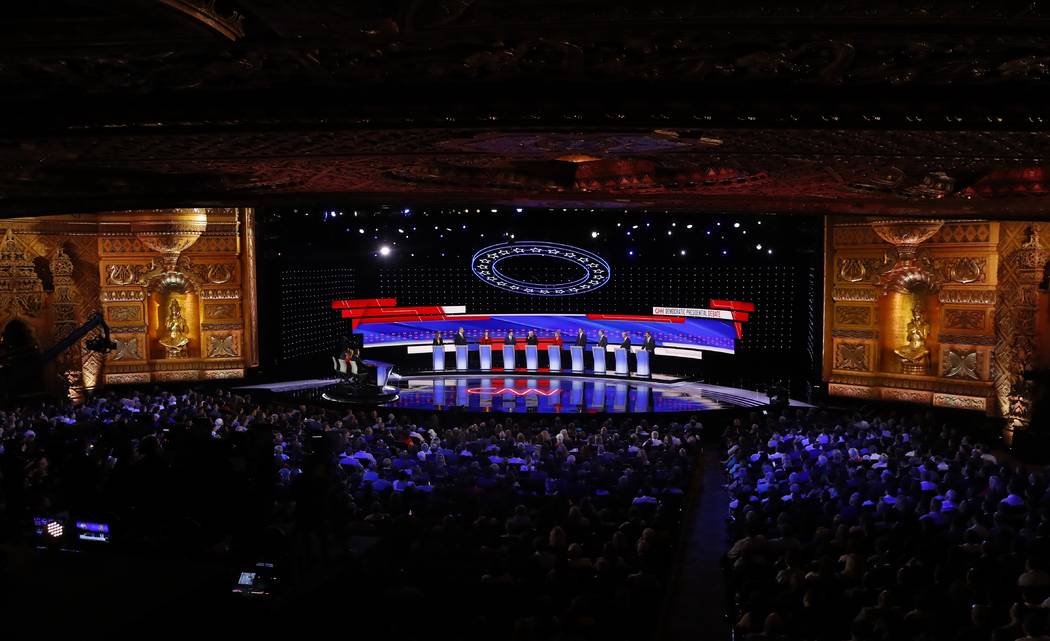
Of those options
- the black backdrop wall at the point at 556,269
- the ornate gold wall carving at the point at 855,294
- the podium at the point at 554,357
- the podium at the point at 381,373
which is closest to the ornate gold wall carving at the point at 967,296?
the ornate gold wall carving at the point at 855,294

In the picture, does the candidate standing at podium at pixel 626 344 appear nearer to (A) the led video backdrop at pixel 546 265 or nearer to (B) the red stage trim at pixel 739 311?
(A) the led video backdrop at pixel 546 265

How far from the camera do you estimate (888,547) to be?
32.0 ft

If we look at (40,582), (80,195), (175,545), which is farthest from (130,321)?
(40,582)

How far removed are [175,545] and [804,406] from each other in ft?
64.4

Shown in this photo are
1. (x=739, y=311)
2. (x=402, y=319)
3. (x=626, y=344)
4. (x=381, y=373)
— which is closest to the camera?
(x=381, y=373)

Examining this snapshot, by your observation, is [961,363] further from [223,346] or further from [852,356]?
[223,346]

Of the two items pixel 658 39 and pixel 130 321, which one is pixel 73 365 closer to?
pixel 130 321

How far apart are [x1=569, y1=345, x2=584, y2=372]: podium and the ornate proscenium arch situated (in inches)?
94.4

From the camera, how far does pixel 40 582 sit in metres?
→ 4.81

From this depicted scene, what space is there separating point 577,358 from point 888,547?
65.9ft

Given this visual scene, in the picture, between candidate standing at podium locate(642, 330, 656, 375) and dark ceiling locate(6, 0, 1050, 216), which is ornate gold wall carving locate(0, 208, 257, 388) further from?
dark ceiling locate(6, 0, 1050, 216)

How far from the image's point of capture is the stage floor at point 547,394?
2312 centimetres

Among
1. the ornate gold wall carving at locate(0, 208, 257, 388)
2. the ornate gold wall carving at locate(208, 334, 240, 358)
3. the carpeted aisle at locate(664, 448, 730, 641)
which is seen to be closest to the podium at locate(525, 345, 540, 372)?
the ornate gold wall carving at locate(0, 208, 257, 388)

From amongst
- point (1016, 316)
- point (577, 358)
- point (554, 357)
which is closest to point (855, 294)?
point (1016, 316)
